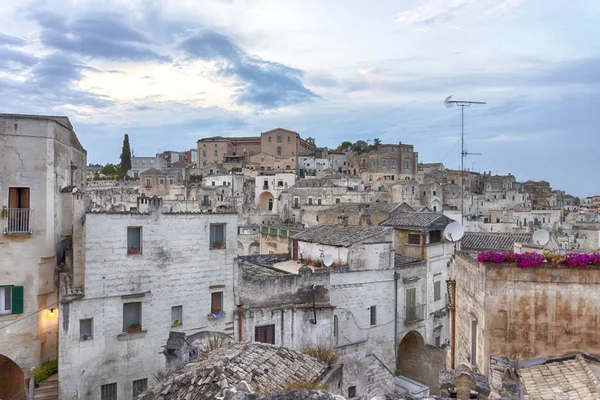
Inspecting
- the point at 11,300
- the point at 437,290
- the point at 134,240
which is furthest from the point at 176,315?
the point at 437,290

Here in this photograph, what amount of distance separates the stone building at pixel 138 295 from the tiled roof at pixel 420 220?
13197 mm

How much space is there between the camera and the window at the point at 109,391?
16.9 m

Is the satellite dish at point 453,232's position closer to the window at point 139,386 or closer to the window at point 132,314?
the window at point 132,314

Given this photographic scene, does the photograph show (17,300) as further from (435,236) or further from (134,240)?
(435,236)

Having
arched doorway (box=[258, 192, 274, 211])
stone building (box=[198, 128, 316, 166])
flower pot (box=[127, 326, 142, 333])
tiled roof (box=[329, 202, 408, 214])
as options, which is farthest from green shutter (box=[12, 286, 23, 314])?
stone building (box=[198, 128, 316, 166])

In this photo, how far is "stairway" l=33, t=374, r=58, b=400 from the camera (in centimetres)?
1588

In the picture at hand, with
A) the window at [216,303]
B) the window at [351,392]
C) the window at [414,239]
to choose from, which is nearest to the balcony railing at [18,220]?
the window at [216,303]

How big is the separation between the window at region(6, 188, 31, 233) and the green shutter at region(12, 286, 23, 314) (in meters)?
2.12

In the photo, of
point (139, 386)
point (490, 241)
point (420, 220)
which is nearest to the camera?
point (139, 386)

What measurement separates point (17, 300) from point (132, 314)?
397cm

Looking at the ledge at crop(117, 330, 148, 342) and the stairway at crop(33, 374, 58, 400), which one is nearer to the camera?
the stairway at crop(33, 374, 58, 400)

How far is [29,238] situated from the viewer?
1712 centimetres

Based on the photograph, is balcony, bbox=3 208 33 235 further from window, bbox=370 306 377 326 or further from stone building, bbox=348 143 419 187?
stone building, bbox=348 143 419 187

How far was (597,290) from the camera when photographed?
988cm
